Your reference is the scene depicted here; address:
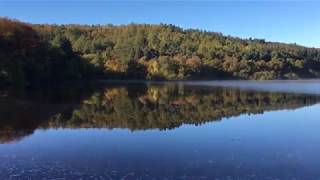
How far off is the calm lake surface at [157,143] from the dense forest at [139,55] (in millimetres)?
25831

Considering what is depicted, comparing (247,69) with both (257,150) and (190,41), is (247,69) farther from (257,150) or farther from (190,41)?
(257,150)

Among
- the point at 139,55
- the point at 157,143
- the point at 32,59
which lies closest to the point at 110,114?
the point at 157,143

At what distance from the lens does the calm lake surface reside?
1403 cm

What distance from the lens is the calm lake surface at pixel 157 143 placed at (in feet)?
46.0

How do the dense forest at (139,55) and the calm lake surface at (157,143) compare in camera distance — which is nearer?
the calm lake surface at (157,143)

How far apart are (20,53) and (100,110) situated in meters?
27.2

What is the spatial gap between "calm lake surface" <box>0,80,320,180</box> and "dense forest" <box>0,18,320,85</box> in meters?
25.8

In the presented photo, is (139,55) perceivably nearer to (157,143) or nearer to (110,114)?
(110,114)

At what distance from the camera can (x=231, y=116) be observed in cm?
2928

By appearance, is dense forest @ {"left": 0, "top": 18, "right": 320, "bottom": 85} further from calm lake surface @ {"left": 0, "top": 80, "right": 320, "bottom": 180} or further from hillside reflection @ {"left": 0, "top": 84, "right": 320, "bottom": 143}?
calm lake surface @ {"left": 0, "top": 80, "right": 320, "bottom": 180}

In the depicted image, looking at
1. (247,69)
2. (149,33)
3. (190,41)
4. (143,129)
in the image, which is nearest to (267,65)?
(247,69)

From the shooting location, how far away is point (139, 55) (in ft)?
352

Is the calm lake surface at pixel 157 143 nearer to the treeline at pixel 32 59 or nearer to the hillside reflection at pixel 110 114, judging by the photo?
the hillside reflection at pixel 110 114

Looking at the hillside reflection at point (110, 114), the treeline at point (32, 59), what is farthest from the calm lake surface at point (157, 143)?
the treeline at point (32, 59)
